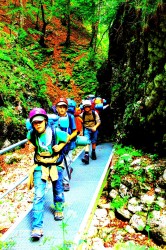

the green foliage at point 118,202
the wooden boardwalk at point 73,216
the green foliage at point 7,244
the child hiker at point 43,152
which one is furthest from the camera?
the green foliage at point 118,202

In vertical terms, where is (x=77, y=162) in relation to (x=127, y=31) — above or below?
below

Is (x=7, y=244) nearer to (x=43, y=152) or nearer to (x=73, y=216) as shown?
(x=73, y=216)

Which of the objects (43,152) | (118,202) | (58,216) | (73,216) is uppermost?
(43,152)

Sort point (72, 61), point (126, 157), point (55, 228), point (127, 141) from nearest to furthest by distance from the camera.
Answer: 1. point (55, 228)
2. point (126, 157)
3. point (127, 141)
4. point (72, 61)

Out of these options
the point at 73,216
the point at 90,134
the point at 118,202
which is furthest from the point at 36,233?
the point at 90,134

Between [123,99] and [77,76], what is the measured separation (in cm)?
903

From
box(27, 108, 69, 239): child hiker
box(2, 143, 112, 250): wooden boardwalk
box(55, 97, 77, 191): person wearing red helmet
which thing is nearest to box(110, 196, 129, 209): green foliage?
box(2, 143, 112, 250): wooden boardwalk

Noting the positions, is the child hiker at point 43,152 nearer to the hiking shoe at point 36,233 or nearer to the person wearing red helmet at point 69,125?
the hiking shoe at point 36,233

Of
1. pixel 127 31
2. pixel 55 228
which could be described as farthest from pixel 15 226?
pixel 127 31

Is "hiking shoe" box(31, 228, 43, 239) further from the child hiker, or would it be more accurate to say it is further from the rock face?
the rock face

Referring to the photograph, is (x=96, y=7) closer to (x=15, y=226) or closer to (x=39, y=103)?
(x=39, y=103)

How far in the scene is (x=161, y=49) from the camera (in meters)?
7.18

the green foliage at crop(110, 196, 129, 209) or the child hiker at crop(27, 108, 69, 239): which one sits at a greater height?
the child hiker at crop(27, 108, 69, 239)

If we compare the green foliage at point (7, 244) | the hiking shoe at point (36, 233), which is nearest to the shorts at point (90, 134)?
the hiking shoe at point (36, 233)
